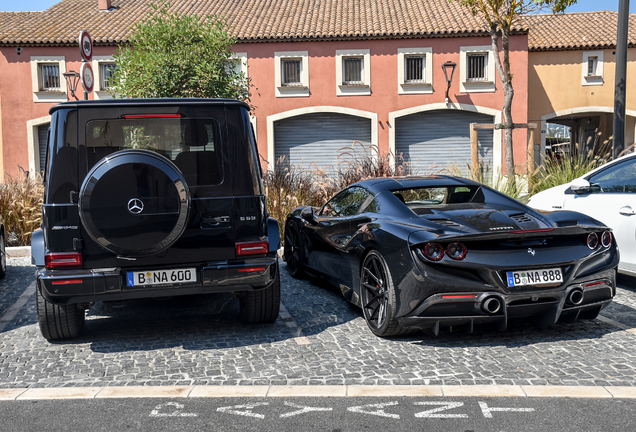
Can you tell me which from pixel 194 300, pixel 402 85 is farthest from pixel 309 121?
pixel 194 300

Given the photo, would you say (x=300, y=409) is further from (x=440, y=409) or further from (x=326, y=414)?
(x=440, y=409)

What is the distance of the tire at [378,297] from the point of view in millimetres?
4734

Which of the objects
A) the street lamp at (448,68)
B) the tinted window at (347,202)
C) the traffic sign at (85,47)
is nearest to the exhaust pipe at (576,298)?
the tinted window at (347,202)

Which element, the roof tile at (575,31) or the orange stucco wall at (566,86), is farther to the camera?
the orange stucco wall at (566,86)

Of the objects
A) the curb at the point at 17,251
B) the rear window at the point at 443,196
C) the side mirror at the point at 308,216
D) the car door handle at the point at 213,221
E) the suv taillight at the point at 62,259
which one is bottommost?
the curb at the point at 17,251

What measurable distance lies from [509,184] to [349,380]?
280 inches

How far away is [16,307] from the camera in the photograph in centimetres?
652

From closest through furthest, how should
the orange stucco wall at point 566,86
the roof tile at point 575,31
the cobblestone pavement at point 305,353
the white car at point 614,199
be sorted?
1. the cobblestone pavement at point 305,353
2. the white car at point 614,199
3. the roof tile at point 575,31
4. the orange stucco wall at point 566,86

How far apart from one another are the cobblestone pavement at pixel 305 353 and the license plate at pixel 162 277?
56cm

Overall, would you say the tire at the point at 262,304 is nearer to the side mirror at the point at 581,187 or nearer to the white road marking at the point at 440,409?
the white road marking at the point at 440,409

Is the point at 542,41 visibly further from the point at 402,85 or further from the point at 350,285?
the point at 350,285

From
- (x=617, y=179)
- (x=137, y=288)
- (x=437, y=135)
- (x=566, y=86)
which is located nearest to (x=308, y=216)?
(x=137, y=288)

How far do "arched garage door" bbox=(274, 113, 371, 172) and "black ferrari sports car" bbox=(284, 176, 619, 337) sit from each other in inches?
867

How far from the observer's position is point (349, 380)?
13.0ft
